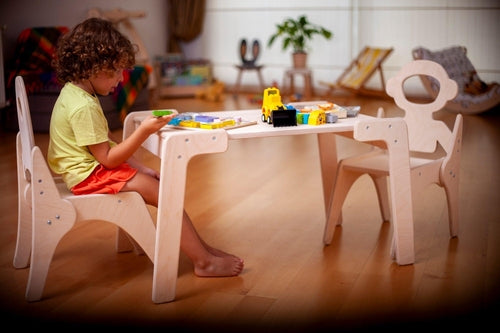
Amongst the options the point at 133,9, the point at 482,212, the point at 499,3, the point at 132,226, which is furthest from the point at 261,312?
the point at 133,9

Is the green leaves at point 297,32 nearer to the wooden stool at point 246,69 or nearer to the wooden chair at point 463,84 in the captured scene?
the wooden stool at point 246,69

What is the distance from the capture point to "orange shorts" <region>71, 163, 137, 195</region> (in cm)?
206

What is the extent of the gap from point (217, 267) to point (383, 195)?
0.89 m

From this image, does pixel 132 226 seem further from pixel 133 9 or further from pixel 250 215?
pixel 133 9

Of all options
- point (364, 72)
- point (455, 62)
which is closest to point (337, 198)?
point (455, 62)

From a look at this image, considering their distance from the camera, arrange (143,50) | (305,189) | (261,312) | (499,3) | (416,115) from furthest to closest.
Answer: (143,50) < (499,3) < (305,189) < (416,115) < (261,312)

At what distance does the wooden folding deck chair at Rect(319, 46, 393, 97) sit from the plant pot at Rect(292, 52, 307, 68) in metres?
0.32

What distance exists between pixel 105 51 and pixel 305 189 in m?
1.54

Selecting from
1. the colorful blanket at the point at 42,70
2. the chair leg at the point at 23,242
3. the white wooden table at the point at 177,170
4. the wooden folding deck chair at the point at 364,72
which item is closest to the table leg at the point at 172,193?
the white wooden table at the point at 177,170

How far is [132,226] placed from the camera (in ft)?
6.81

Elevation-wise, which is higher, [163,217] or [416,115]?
[416,115]

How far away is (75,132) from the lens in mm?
2033

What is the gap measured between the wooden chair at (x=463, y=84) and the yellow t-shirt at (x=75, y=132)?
4017mm

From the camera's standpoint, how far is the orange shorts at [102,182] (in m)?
2.06
